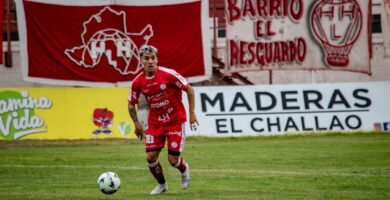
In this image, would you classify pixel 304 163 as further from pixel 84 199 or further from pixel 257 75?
pixel 257 75

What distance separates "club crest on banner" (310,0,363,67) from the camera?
32062mm

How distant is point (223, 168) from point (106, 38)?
12.1 metres

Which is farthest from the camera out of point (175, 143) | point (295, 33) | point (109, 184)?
point (295, 33)

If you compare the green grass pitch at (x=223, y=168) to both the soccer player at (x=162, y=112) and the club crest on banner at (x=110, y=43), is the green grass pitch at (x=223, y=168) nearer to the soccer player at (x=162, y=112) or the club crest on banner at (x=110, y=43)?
the soccer player at (x=162, y=112)

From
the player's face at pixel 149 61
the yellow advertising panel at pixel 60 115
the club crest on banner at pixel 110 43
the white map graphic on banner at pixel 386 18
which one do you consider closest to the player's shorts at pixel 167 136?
the player's face at pixel 149 61

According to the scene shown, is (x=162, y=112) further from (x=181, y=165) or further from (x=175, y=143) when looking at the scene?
(x=181, y=165)

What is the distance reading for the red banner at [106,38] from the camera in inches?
1212

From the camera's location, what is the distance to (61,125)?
29.5 meters

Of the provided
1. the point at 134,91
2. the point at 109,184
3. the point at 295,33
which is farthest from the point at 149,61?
the point at 295,33

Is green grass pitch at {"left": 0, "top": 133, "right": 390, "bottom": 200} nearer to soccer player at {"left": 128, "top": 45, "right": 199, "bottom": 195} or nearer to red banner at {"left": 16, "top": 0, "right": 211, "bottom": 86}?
soccer player at {"left": 128, "top": 45, "right": 199, "bottom": 195}

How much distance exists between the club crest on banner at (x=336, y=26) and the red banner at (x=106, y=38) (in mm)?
3645

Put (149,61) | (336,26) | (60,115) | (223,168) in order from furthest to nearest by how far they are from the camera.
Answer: (336,26), (60,115), (223,168), (149,61)

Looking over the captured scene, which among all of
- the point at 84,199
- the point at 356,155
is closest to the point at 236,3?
the point at 356,155

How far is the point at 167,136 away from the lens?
1532cm
